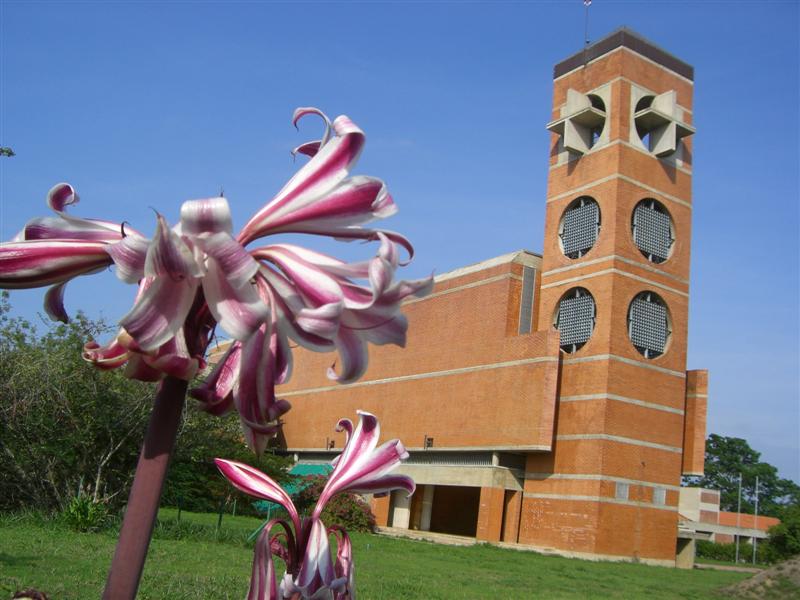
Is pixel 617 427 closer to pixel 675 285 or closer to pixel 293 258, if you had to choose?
pixel 675 285

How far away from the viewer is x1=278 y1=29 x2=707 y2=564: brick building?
2575 centimetres

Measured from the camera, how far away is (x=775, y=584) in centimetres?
1459

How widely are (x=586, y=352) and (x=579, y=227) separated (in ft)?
15.0

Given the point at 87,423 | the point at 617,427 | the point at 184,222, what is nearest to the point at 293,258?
the point at 184,222

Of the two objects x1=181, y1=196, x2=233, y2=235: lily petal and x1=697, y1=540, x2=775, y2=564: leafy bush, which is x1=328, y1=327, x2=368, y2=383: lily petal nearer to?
x1=181, y1=196, x2=233, y2=235: lily petal

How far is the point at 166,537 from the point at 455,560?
6.98 meters

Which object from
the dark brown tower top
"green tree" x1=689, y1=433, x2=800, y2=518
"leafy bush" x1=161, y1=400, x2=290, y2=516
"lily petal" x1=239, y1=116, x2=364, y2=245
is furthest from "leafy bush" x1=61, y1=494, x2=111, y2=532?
"green tree" x1=689, y1=433, x2=800, y2=518

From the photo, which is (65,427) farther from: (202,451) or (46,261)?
(46,261)

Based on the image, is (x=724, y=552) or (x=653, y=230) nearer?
(x=653, y=230)

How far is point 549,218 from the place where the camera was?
29359 mm

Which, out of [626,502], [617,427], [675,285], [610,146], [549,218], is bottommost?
[626,502]

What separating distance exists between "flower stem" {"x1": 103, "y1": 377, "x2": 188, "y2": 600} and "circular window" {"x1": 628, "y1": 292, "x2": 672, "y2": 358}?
1065 inches

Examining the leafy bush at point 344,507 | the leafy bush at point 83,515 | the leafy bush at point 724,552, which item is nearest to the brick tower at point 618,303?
the leafy bush at point 344,507

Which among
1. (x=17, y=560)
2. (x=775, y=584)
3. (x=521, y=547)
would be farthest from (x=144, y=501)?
(x=521, y=547)
